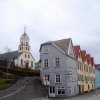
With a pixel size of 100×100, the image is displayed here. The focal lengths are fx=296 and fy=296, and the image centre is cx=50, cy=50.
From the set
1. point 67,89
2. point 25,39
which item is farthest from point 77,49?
point 25,39

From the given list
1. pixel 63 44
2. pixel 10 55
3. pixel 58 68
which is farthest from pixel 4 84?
pixel 10 55

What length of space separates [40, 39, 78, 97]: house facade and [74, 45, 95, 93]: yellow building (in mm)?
8828

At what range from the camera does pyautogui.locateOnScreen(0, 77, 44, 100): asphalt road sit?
54.3 meters

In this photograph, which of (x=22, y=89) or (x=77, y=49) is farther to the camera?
(x=77, y=49)

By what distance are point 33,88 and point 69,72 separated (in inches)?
396

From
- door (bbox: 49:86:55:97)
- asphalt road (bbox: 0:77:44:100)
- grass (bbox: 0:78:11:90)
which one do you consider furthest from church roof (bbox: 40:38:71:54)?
grass (bbox: 0:78:11:90)

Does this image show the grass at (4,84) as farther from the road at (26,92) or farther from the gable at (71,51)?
→ the gable at (71,51)

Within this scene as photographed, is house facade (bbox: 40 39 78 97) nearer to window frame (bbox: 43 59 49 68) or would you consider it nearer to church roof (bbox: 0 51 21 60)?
window frame (bbox: 43 59 49 68)

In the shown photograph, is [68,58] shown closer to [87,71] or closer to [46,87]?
[46,87]

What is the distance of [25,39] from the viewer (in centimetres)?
12756

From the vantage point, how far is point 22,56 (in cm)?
12294

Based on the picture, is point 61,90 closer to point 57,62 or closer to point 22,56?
point 57,62

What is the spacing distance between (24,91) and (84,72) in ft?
104

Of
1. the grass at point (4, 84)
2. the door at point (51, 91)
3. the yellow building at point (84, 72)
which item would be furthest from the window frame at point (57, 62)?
the grass at point (4, 84)
